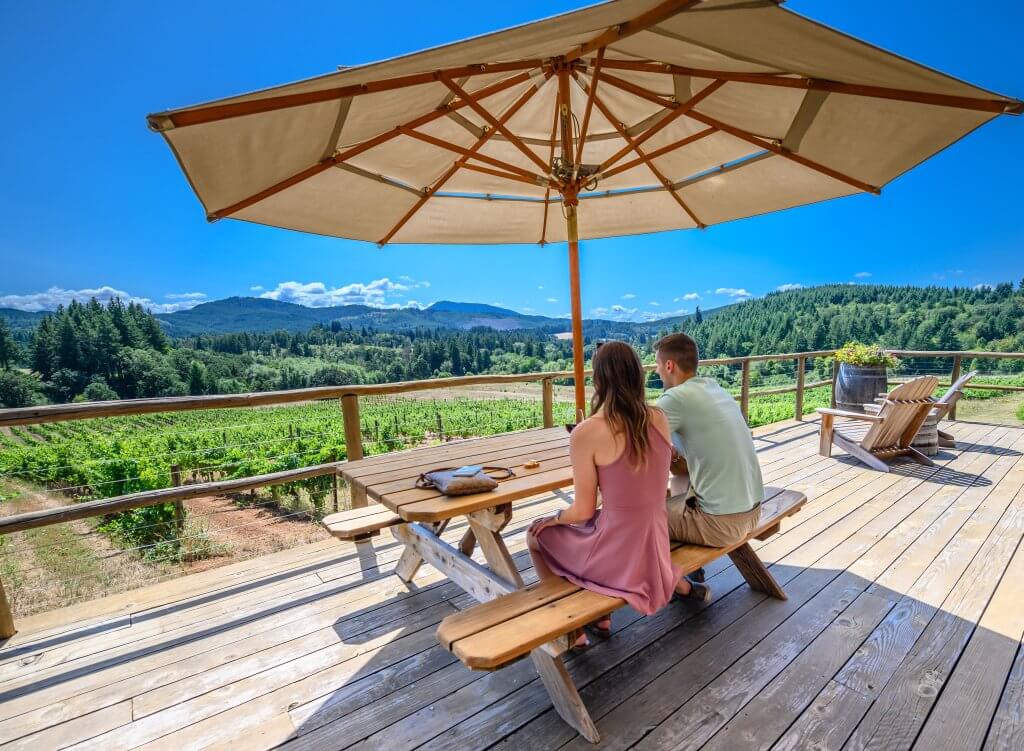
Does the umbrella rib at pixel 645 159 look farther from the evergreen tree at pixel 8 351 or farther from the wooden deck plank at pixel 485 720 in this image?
the evergreen tree at pixel 8 351

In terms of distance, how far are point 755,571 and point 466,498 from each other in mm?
1521

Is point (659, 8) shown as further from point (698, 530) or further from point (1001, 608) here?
point (1001, 608)

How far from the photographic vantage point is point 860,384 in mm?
5910

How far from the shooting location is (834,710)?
1.64 m

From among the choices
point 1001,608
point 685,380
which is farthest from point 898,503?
point 685,380

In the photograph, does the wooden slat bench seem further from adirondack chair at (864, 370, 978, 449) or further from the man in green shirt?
adirondack chair at (864, 370, 978, 449)

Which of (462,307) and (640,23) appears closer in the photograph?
(640,23)

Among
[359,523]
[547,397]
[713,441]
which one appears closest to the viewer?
[713,441]

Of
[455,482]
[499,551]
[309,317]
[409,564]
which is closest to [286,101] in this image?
[455,482]

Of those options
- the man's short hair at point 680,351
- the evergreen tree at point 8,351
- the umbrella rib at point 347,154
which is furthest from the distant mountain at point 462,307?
the man's short hair at point 680,351

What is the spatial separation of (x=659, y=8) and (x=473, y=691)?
238cm

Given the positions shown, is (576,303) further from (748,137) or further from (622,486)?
(622,486)

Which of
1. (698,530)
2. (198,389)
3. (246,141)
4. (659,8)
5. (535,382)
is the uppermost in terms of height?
(659,8)

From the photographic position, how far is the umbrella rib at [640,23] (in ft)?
4.58
